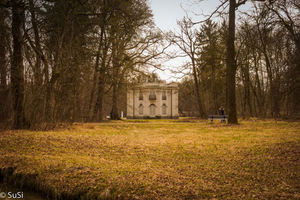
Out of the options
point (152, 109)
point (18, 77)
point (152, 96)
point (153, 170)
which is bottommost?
point (153, 170)

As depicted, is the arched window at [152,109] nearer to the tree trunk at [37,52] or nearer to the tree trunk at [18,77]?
the tree trunk at [37,52]

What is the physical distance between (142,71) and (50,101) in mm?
10128

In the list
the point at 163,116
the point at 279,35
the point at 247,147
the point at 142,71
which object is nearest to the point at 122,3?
the point at 142,71

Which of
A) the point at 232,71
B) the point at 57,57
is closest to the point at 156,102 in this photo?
the point at 232,71

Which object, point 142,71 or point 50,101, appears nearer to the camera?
point 50,101

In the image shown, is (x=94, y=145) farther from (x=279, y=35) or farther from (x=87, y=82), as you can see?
(x=279, y=35)

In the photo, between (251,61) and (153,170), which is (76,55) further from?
(251,61)

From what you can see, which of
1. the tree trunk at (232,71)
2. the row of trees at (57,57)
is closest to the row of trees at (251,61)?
the tree trunk at (232,71)

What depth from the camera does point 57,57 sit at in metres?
9.99

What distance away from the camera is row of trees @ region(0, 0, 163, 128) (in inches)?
338

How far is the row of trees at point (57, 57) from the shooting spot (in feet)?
28.2

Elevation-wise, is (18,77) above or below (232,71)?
below

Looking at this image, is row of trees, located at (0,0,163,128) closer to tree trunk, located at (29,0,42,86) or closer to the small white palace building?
tree trunk, located at (29,0,42,86)

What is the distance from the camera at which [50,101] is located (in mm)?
9086
